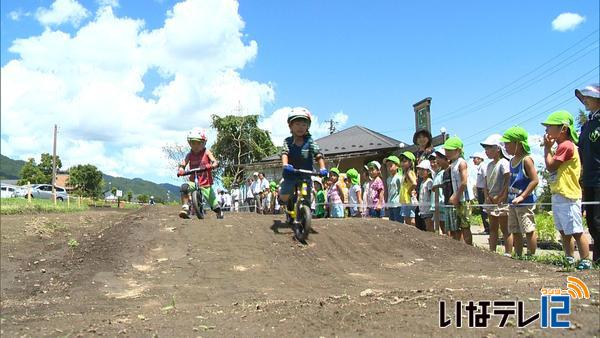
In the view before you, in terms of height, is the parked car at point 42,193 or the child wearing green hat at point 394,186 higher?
the parked car at point 42,193

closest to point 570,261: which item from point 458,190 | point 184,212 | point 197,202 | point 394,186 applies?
point 458,190

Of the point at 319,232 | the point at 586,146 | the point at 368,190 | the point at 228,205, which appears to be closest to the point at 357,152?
the point at 228,205

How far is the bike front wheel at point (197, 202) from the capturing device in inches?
385

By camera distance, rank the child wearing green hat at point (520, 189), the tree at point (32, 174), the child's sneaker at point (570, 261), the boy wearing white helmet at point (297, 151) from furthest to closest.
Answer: the tree at point (32, 174) → the boy wearing white helmet at point (297, 151) → the child wearing green hat at point (520, 189) → the child's sneaker at point (570, 261)

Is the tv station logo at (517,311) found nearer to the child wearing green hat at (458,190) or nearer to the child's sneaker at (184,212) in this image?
the child wearing green hat at (458,190)

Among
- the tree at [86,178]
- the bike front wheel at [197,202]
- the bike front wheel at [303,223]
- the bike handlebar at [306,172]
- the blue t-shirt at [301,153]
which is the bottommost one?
the bike front wheel at [303,223]

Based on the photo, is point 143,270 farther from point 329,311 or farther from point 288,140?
point 329,311

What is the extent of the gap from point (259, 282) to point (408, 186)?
4715mm

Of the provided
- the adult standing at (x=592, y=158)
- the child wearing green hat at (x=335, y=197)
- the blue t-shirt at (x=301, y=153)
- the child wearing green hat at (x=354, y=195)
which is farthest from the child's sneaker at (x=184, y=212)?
the adult standing at (x=592, y=158)

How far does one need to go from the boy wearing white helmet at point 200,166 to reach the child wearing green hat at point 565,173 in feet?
20.1

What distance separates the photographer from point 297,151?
768 centimetres

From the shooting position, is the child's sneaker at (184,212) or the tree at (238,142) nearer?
the child's sneaker at (184,212)

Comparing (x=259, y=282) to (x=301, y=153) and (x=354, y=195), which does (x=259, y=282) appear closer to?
(x=301, y=153)

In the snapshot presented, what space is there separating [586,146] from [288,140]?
4.09m
